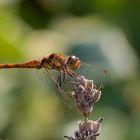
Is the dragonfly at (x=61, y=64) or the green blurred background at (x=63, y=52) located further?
the green blurred background at (x=63, y=52)

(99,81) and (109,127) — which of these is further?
(109,127)

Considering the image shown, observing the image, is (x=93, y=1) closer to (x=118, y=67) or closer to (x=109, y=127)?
(x=118, y=67)

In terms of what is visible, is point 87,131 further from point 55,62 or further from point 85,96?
point 55,62

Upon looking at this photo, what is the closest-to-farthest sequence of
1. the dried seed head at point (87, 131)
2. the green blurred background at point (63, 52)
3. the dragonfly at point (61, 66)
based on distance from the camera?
the dried seed head at point (87, 131), the dragonfly at point (61, 66), the green blurred background at point (63, 52)

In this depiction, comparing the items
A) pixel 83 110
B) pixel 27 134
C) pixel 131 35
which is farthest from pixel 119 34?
pixel 83 110

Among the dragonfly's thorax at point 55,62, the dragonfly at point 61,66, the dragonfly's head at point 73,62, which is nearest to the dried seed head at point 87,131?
the dragonfly at point 61,66

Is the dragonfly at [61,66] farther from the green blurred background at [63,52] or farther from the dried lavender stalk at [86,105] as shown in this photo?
the green blurred background at [63,52]

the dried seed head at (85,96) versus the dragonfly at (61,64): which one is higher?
the dragonfly at (61,64)

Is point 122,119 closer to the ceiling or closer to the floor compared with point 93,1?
closer to the floor

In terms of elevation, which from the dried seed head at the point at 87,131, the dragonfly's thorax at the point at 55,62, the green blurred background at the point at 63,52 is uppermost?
the green blurred background at the point at 63,52
